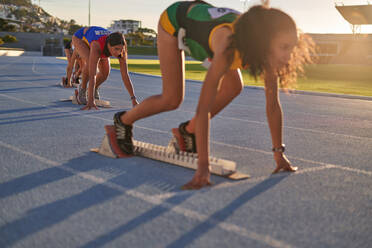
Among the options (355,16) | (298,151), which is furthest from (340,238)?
(355,16)

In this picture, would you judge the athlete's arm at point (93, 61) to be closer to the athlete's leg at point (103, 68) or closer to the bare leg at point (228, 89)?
the athlete's leg at point (103, 68)

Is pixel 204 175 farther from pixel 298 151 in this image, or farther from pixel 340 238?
pixel 298 151

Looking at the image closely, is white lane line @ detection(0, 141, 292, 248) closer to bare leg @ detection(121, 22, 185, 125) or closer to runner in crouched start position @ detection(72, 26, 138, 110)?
bare leg @ detection(121, 22, 185, 125)

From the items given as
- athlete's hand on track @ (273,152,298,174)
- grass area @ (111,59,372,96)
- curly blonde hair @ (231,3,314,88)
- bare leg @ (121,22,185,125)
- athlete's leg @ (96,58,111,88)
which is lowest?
grass area @ (111,59,372,96)

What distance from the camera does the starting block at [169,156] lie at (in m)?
4.08

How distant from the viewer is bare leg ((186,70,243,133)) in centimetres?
448

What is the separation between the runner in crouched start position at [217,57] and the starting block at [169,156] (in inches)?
3.5

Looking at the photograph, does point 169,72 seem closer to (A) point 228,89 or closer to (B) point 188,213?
(A) point 228,89

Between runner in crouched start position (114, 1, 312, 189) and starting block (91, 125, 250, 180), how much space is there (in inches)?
3.5

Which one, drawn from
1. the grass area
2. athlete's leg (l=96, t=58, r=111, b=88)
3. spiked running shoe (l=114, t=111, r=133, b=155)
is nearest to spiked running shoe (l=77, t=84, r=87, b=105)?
athlete's leg (l=96, t=58, r=111, b=88)

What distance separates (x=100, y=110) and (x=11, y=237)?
6220 mm

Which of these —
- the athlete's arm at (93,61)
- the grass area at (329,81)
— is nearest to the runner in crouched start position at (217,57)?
the grass area at (329,81)

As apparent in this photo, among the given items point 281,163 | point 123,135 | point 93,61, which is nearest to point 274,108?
point 281,163

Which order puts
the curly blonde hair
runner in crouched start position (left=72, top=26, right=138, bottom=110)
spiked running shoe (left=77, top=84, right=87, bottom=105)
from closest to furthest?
the curly blonde hair
runner in crouched start position (left=72, top=26, right=138, bottom=110)
spiked running shoe (left=77, top=84, right=87, bottom=105)
